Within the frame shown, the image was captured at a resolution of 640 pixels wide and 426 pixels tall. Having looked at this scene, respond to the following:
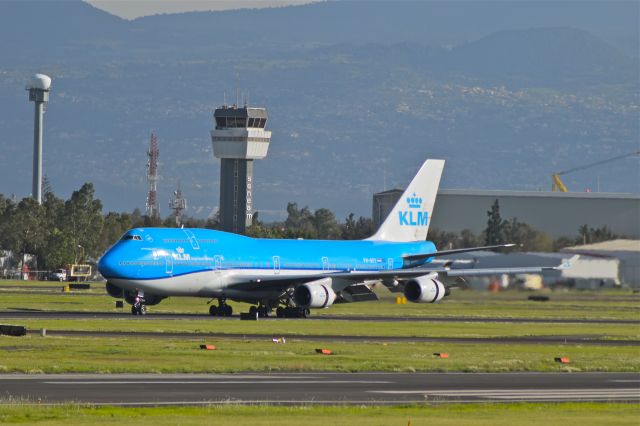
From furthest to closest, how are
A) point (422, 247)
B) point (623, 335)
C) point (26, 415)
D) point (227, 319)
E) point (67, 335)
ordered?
point (422, 247) → point (227, 319) → point (623, 335) → point (67, 335) → point (26, 415)

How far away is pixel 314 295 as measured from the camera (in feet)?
259

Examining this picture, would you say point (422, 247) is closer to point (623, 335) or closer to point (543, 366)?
point (623, 335)

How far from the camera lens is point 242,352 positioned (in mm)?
52344

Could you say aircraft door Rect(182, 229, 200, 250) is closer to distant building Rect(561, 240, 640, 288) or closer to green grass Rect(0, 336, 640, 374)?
green grass Rect(0, 336, 640, 374)

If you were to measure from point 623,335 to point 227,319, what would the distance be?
20.4 m

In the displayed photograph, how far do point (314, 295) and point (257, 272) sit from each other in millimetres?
3707

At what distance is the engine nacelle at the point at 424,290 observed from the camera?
7994 centimetres

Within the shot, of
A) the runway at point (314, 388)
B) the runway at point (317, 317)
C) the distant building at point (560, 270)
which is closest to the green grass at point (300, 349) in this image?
the runway at point (317, 317)

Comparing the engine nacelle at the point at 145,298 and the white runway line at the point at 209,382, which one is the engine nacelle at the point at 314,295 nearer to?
the engine nacelle at the point at 145,298

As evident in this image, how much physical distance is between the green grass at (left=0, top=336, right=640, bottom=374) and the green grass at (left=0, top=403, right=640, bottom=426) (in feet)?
34.0

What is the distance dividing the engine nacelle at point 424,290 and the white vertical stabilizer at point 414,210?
10.3 metres

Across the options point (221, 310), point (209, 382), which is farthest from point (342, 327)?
point (209, 382)

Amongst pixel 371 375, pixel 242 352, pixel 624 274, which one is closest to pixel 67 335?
pixel 242 352

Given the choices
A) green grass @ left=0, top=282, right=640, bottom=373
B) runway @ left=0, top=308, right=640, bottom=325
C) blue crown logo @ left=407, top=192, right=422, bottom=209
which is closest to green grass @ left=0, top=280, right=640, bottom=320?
green grass @ left=0, top=282, right=640, bottom=373
